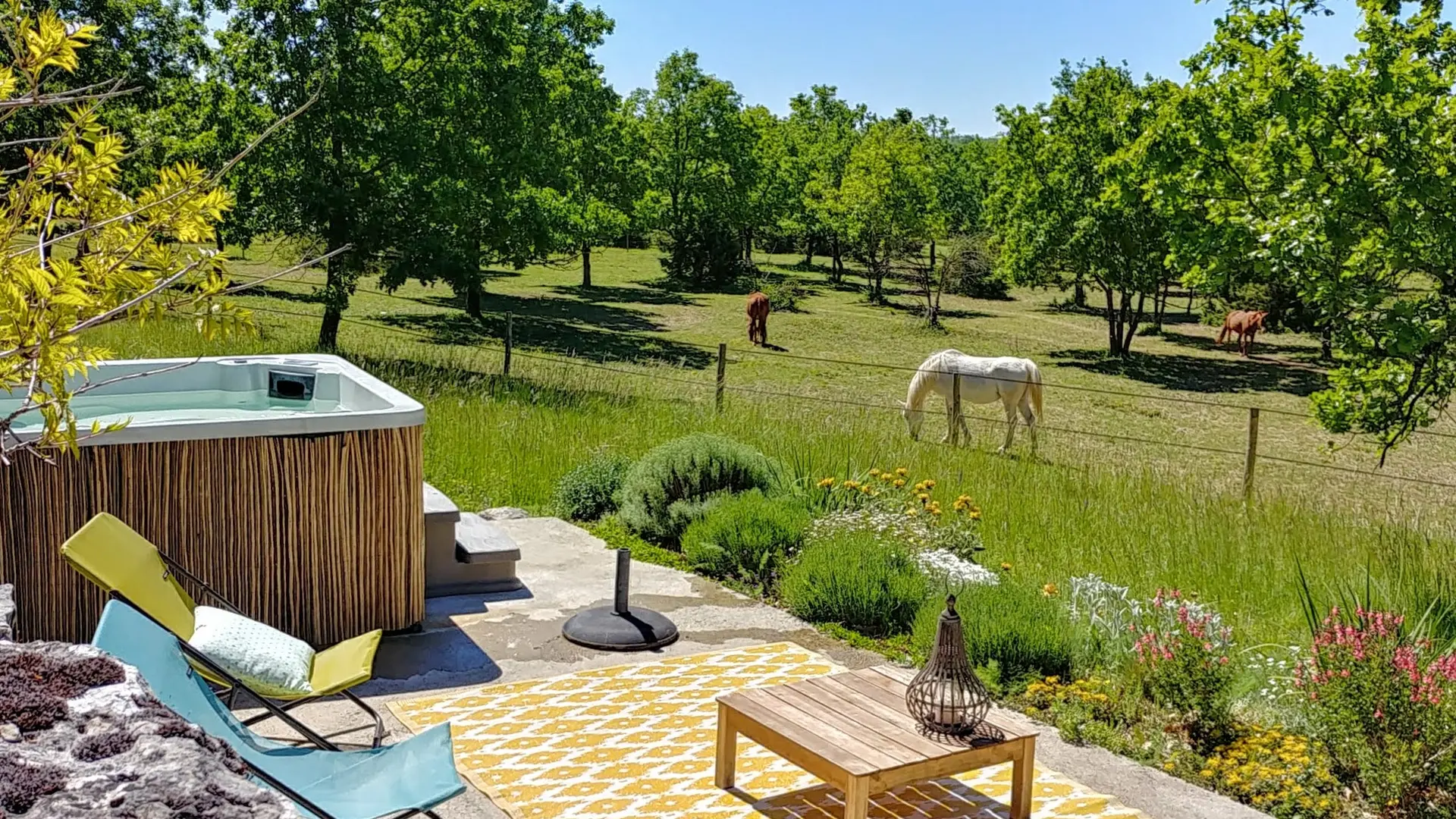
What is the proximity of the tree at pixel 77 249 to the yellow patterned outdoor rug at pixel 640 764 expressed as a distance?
98.6 inches

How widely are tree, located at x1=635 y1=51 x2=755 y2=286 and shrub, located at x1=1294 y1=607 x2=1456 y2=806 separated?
3716 centimetres

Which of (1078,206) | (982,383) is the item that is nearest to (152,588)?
(982,383)

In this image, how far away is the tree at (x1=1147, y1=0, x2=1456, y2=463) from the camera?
27.2 feet

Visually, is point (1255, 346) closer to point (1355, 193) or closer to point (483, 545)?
point (1355, 193)

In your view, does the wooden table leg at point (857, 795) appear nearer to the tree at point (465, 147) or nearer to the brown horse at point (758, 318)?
the tree at point (465, 147)

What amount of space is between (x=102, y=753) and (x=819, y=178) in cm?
4606

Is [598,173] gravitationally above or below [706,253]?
above

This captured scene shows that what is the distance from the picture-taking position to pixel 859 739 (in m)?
4.53

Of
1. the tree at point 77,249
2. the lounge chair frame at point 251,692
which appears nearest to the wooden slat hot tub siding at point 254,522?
the lounge chair frame at point 251,692

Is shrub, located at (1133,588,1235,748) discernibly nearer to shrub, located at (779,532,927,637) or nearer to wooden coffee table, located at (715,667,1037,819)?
wooden coffee table, located at (715,667,1037,819)

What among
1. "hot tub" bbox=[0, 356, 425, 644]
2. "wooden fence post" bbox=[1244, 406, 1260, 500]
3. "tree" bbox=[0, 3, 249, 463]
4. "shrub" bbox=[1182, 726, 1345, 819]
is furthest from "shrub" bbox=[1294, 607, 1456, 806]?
"wooden fence post" bbox=[1244, 406, 1260, 500]

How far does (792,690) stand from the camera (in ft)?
16.5

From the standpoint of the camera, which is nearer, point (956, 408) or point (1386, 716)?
point (1386, 716)

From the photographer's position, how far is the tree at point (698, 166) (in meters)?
42.0
